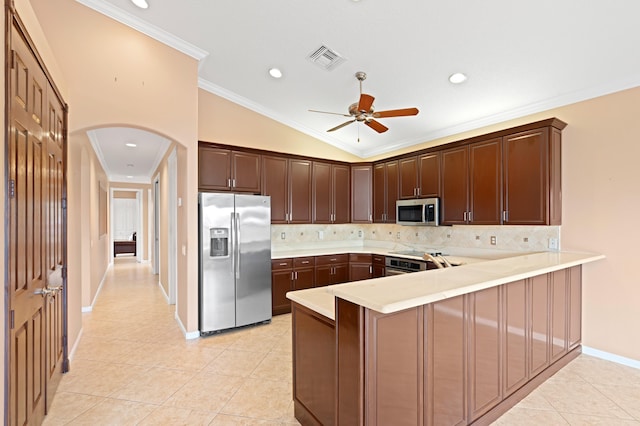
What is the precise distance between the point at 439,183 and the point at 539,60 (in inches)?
70.0

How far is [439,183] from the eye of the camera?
4.30 metres

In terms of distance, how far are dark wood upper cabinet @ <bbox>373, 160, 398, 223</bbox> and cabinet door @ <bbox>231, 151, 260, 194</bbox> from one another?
81.6 inches

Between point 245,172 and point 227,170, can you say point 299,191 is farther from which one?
point 227,170

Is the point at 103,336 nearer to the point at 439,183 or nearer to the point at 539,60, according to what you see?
Answer: the point at 439,183

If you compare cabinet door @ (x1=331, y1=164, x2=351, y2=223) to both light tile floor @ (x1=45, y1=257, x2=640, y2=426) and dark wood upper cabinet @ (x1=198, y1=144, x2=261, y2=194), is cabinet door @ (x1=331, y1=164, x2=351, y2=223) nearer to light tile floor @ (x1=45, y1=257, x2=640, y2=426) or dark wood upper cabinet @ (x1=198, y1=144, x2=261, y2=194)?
dark wood upper cabinet @ (x1=198, y1=144, x2=261, y2=194)

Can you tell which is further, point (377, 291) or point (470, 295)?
point (470, 295)

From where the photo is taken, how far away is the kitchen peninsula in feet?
5.09

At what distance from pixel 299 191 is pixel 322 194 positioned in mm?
448

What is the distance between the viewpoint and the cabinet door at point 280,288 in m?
4.37

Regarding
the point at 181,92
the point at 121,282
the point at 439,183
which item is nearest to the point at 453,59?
the point at 439,183

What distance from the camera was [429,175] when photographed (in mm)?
4438

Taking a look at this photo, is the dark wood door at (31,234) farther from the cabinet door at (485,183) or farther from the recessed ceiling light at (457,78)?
the cabinet door at (485,183)

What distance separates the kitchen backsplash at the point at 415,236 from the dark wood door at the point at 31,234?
2959 millimetres

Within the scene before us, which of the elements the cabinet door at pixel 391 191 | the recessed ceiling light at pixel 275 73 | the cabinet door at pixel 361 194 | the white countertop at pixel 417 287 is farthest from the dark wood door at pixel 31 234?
the cabinet door at pixel 391 191
